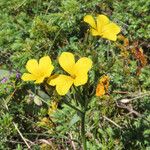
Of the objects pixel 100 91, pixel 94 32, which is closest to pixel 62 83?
pixel 94 32

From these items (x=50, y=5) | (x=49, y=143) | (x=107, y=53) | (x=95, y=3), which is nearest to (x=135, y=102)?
(x=107, y=53)

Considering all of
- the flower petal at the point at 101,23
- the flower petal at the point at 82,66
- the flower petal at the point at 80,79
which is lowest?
the flower petal at the point at 80,79

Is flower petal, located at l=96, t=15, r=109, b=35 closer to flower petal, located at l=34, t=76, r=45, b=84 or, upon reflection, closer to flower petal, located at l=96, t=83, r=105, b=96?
flower petal, located at l=34, t=76, r=45, b=84

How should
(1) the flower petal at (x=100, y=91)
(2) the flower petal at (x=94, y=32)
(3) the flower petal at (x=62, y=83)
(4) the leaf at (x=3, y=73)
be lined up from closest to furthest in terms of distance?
(3) the flower petal at (x=62, y=83)
(2) the flower petal at (x=94, y=32)
(1) the flower petal at (x=100, y=91)
(4) the leaf at (x=3, y=73)

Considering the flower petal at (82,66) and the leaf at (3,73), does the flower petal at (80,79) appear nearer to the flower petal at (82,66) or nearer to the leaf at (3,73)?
the flower petal at (82,66)

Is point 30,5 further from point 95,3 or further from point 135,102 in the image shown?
point 135,102

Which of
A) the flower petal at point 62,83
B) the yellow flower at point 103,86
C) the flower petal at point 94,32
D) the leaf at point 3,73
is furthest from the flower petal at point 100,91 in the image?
the flower petal at point 62,83

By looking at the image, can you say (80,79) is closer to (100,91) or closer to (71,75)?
(71,75)
